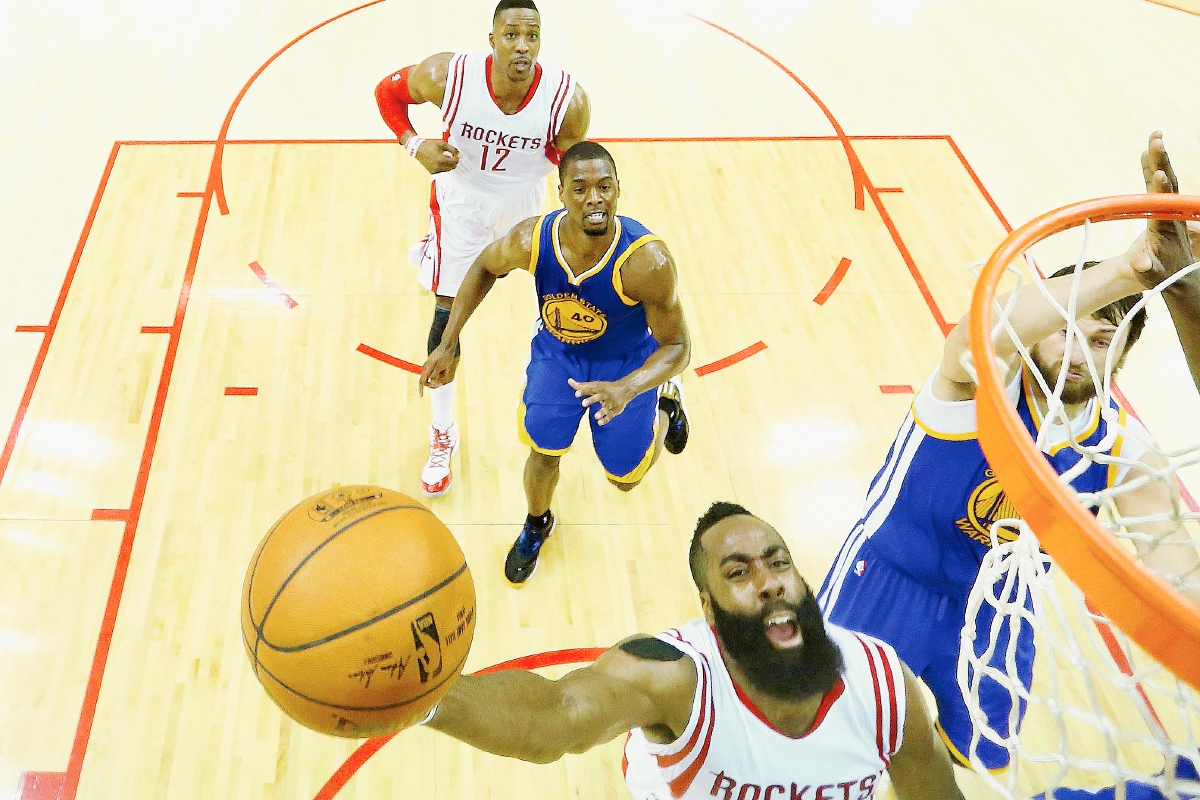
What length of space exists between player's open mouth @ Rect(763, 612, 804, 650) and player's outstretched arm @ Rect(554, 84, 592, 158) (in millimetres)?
2609

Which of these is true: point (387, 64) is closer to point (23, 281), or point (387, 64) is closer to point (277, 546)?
point (23, 281)

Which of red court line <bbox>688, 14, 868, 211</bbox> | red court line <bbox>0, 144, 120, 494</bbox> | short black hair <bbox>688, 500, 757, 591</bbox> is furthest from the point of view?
red court line <bbox>688, 14, 868, 211</bbox>

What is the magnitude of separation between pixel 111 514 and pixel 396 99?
212 centimetres

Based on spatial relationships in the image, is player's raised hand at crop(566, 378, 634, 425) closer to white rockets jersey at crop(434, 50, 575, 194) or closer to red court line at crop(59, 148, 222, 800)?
white rockets jersey at crop(434, 50, 575, 194)

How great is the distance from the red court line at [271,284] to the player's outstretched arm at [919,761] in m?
3.94

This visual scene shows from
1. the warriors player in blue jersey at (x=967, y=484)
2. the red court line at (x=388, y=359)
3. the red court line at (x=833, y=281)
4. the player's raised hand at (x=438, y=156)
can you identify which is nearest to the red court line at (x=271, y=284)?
A: the red court line at (x=388, y=359)

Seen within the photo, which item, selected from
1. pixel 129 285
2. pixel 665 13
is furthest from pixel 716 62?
pixel 129 285

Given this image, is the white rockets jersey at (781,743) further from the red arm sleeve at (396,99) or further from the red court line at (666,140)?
the red court line at (666,140)

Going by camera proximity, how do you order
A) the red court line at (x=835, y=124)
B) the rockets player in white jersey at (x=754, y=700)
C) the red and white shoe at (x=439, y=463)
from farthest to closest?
the red court line at (x=835, y=124), the red and white shoe at (x=439, y=463), the rockets player in white jersey at (x=754, y=700)

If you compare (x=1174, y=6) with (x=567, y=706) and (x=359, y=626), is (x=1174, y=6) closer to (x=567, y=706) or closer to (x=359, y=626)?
(x=567, y=706)

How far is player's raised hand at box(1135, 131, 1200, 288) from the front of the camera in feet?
6.90

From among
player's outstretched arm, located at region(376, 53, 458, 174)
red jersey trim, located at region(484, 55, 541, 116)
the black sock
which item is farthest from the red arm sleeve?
the black sock

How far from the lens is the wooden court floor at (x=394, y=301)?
3787 millimetres

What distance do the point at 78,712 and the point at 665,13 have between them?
6845 millimetres
